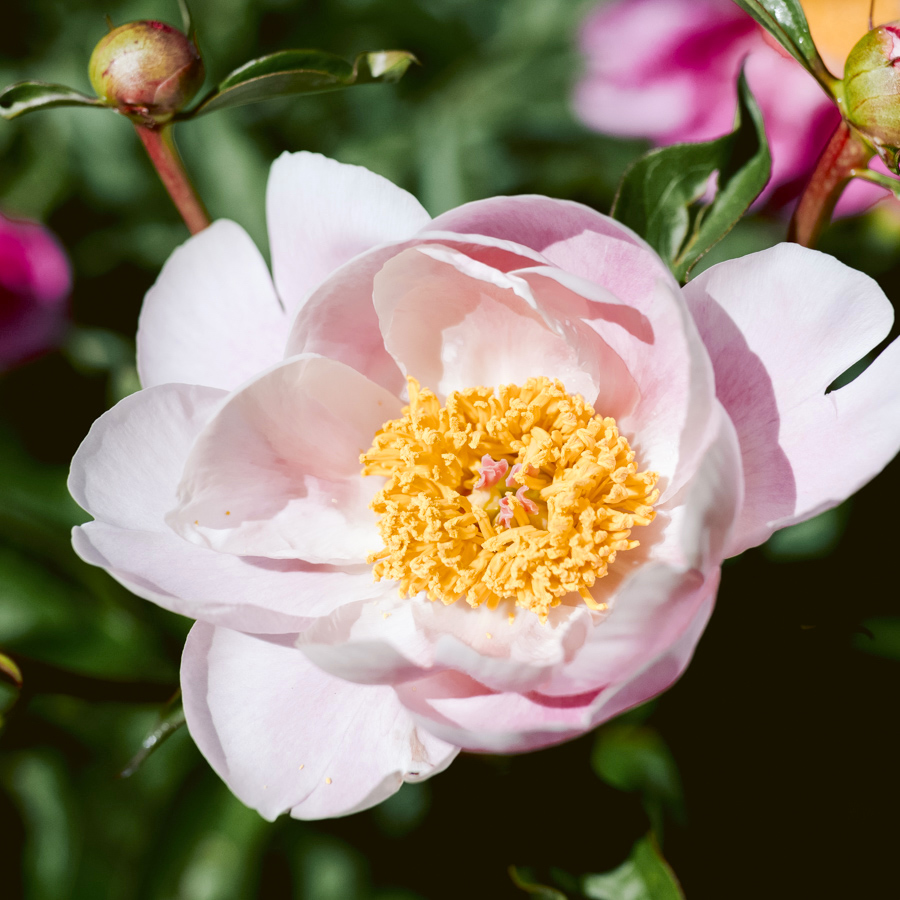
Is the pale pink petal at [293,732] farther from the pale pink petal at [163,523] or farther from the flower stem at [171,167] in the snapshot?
the flower stem at [171,167]

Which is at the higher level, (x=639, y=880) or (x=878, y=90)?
(x=878, y=90)

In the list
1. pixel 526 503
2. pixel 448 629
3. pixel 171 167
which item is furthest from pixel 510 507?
pixel 171 167

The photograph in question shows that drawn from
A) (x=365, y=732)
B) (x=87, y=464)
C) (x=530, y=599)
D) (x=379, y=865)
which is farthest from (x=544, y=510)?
(x=379, y=865)

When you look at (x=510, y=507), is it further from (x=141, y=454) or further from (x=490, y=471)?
(x=141, y=454)

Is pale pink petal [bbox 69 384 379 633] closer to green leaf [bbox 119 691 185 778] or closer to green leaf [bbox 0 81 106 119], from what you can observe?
green leaf [bbox 119 691 185 778]

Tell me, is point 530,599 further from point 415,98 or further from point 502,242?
point 415,98

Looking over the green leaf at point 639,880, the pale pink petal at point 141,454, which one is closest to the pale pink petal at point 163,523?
the pale pink petal at point 141,454

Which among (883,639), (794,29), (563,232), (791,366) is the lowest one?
(883,639)
